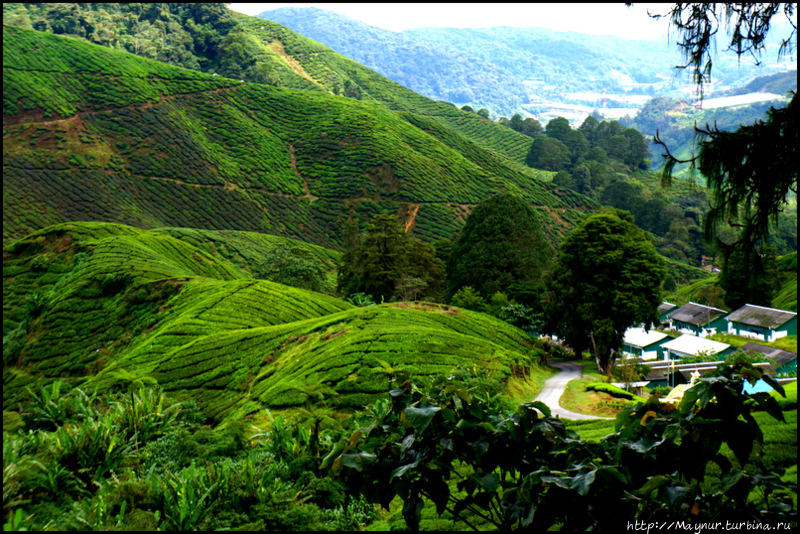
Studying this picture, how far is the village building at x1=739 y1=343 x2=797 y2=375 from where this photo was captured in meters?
29.4

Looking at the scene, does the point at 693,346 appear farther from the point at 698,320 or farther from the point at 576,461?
the point at 576,461

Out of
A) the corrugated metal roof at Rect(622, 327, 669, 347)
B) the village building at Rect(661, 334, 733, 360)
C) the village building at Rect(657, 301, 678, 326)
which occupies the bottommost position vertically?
the village building at Rect(657, 301, 678, 326)

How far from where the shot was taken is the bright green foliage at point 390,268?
28859 mm

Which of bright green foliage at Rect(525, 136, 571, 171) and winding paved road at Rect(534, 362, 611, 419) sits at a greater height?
winding paved road at Rect(534, 362, 611, 419)

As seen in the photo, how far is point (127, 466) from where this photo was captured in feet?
22.2

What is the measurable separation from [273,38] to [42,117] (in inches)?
3027

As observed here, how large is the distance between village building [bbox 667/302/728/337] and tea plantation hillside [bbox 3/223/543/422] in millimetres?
25412

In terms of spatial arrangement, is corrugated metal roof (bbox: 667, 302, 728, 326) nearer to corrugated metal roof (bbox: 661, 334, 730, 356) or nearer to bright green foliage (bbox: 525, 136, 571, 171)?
corrugated metal roof (bbox: 661, 334, 730, 356)

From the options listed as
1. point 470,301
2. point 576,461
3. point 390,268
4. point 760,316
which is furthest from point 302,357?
point 760,316

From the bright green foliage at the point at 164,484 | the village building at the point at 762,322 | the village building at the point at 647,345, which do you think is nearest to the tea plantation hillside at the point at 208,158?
the village building at the point at 647,345

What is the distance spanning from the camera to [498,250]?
31672 millimetres

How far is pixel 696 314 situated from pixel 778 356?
1316 centimetres

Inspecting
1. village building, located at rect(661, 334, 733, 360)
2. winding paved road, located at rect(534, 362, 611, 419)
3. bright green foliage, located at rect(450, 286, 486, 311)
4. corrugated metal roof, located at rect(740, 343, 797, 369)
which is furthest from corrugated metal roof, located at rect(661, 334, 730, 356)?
bright green foliage, located at rect(450, 286, 486, 311)

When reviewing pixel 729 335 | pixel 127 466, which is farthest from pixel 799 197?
pixel 729 335
